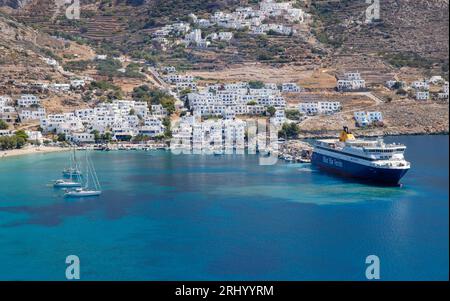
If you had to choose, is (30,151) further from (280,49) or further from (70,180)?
(280,49)

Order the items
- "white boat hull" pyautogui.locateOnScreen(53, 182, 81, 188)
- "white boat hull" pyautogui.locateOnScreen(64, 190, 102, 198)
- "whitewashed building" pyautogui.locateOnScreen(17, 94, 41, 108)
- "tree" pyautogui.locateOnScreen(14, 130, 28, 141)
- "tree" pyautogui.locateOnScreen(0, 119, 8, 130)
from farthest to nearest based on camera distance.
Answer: "whitewashed building" pyautogui.locateOnScreen(17, 94, 41, 108) < "tree" pyautogui.locateOnScreen(0, 119, 8, 130) < "tree" pyautogui.locateOnScreen(14, 130, 28, 141) < "white boat hull" pyautogui.locateOnScreen(53, 182, 81, 188) < "white boat hull" pyautogui.locateOnScreen(64, 190, 102, 198)

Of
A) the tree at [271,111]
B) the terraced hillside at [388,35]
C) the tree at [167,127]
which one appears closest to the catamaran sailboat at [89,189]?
the tree at [167,127]

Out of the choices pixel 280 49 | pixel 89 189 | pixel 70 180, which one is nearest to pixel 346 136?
pixel 89 189

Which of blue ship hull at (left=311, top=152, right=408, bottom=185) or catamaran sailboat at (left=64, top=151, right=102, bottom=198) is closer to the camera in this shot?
catamaran sailboat at (left=64, top=151, right=102, bottom=198)

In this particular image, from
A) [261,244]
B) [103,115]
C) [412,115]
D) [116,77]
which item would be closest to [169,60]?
[116,77]

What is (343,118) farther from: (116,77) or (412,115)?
(116,77)

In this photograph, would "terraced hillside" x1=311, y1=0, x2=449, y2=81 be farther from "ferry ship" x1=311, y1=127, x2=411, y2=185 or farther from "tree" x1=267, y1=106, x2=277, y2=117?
"ferry ship" x1=311, y1=127, x2=411, y2=185

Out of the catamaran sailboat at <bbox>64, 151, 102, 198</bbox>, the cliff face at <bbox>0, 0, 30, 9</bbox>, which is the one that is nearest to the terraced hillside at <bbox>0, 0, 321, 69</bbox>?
the cliff face at <bbox>0, 0, 30, 9</bbox>
